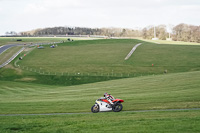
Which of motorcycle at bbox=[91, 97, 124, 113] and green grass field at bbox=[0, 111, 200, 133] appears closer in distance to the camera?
green grass field at bbox=[0, 111, 200, 133]

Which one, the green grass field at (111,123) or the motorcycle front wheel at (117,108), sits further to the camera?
the motorcycle front wheel at (117,108)

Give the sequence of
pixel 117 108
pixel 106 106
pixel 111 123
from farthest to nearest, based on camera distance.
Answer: pixel 106 106 → pixel 117 108 → pixel 111 123

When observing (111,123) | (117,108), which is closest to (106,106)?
(117,108)

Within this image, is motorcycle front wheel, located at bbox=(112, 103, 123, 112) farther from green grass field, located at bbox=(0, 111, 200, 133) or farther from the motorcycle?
green grass field, located at bbox=(0, 111, 200, 133)

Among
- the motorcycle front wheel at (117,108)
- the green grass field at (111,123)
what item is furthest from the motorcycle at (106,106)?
the green grass field at (111,123)

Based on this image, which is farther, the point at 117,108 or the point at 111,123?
the point at 117,108

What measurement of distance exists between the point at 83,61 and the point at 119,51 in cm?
2039

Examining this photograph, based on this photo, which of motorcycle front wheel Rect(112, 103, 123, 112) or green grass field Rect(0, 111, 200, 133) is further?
motorcycle front wheel Rect(112, 103, 123, 112)

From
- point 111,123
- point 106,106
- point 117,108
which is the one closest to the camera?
point 111,123

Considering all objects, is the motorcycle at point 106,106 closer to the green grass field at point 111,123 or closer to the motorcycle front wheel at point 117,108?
the motorcycle front wheel at point 117,108

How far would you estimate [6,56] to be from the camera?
10931cm

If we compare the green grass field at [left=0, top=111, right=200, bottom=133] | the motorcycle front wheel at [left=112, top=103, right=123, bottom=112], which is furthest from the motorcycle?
the green grass field at [left=0, top=111, right=200, bottom=133]

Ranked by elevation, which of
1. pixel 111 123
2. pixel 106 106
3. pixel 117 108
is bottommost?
pixel 117 108

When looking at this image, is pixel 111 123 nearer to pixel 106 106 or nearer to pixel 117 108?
pixel 117 108
